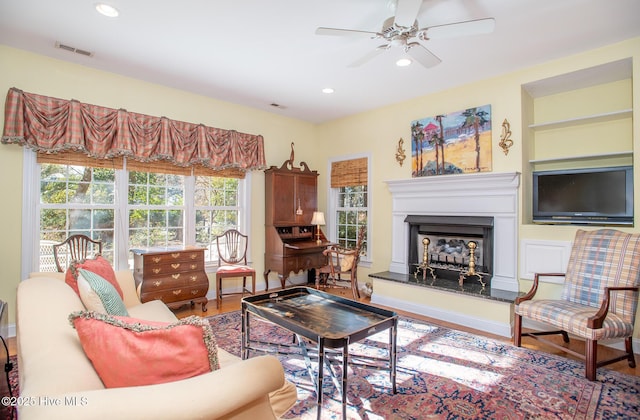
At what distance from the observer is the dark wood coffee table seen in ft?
6.28

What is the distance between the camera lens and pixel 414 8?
2244 millimetres

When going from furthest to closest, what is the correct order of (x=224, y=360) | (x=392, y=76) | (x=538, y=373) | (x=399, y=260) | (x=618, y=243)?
(x=399, y=260) → (x=392, y=76) → (x=618, y=243) → (x=538, y=373) → (x=224, y=360)

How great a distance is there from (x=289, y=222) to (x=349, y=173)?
4.22ft

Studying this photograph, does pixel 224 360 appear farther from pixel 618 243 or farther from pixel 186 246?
pixel 618 243

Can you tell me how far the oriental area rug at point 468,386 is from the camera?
205 centimetres

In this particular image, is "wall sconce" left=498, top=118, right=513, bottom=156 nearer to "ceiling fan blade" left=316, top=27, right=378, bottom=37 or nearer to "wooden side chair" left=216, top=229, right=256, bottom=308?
"ceiling fan blade" left=316, top=27, right=378, bottom=37

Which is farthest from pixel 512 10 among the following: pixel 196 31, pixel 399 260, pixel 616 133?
pixel 399 260

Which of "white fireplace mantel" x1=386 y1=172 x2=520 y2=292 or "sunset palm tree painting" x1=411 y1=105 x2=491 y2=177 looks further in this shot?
"sunset palm tree painting" x1=411 y1=105 x2=491 y2=177

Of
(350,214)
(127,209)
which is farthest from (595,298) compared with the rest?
(127,209)

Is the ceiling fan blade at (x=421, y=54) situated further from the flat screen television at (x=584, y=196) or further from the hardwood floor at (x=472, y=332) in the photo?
the hardwood floor at (x=472, y=332)

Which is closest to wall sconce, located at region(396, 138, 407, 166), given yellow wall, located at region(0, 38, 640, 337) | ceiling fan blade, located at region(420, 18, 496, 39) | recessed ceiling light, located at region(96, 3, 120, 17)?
yellow wall, located at region(0, 38, 640, 337)

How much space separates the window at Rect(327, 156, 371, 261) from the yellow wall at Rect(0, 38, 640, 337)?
160mm

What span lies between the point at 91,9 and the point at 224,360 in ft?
9.29

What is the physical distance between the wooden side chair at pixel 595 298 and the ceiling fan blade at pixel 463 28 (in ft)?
7.00
